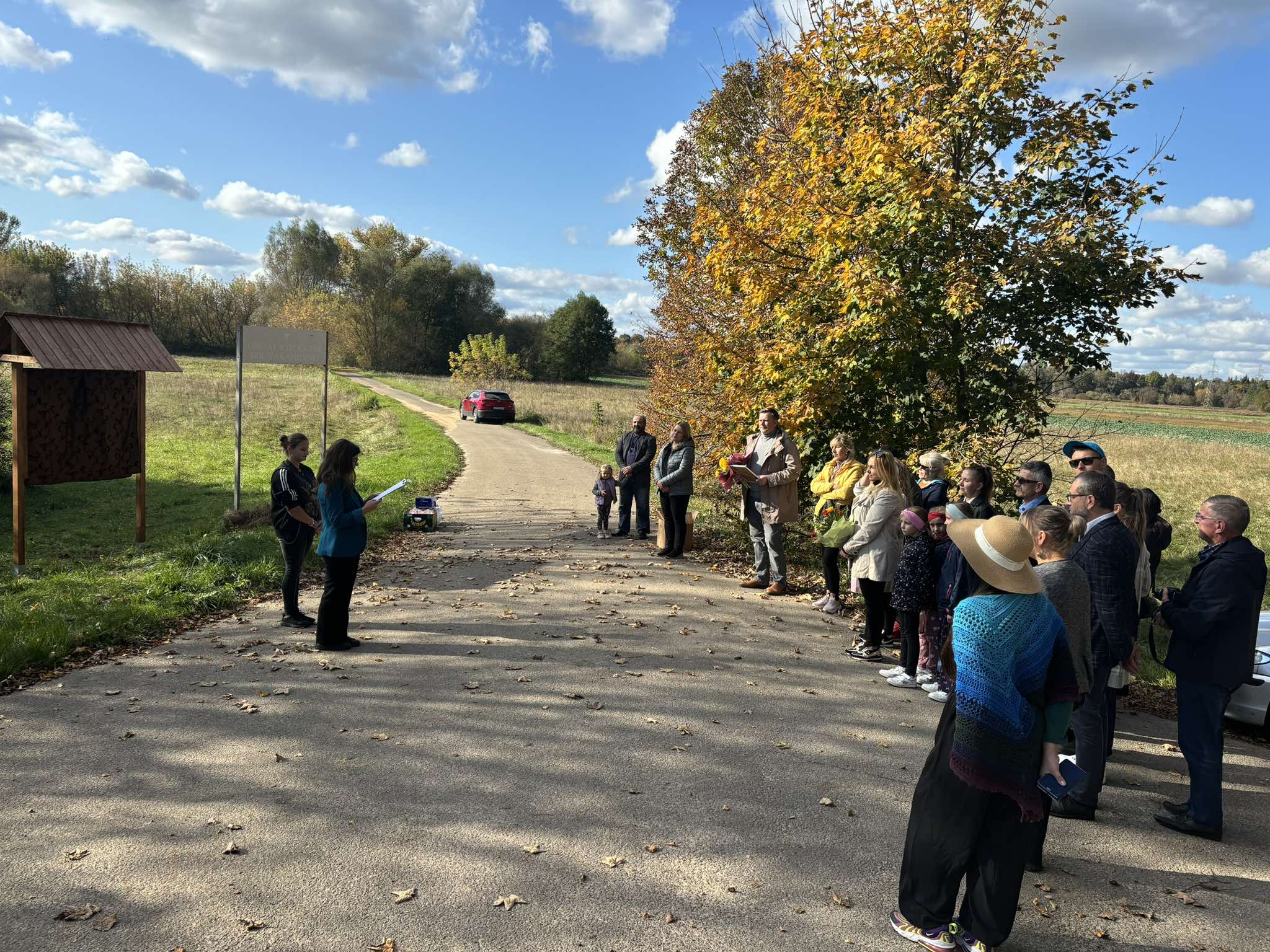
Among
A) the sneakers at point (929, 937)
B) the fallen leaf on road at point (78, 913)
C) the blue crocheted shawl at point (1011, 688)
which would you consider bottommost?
the fallen leaf on road at point (78, 913)

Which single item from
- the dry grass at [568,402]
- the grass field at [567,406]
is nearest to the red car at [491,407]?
the grass field at [567,406]

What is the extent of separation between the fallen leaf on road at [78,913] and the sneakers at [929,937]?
11.2 ft

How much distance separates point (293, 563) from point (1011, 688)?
6.37m

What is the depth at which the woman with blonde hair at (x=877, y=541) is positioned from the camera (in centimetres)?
717

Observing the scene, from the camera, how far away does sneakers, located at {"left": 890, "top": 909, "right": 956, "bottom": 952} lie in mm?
3354

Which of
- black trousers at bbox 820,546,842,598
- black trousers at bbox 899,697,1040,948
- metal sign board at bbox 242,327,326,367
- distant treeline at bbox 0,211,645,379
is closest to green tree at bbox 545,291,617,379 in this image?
distant treeline at bbox 0,211,645,379

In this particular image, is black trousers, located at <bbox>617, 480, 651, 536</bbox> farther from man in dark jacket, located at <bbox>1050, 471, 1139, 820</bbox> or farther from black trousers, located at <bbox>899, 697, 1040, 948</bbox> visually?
black trousers, located at <bbox>899, 697, 1040, 948</bbox>

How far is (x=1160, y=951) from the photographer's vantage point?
11.3 ft

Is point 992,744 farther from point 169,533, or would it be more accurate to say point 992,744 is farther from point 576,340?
point 576,340

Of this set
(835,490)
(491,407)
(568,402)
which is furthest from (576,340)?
(835,490)

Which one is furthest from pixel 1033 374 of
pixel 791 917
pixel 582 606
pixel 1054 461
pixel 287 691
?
pixel 1054 461

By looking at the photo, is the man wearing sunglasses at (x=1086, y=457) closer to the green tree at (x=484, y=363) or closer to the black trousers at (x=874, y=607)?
the black trousers at (x=874, y=607)

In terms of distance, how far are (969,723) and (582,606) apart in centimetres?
564

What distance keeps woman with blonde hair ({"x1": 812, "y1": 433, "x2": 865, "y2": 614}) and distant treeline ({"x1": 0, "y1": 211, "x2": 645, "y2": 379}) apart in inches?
2893
